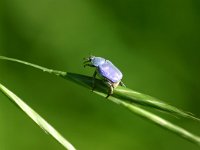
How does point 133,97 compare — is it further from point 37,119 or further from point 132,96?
point 37,119

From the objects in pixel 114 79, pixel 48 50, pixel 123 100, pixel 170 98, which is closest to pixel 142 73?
pixel 170 98

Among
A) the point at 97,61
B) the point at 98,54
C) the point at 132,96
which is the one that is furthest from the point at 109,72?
the point at 98,54

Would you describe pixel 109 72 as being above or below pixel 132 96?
above

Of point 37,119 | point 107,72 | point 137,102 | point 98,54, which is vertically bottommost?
point 37,119

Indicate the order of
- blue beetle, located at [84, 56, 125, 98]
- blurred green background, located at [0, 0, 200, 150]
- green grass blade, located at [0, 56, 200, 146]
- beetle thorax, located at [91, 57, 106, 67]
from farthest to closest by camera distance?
blurred green background, located at [0, 0, 200, 150] < beetle thorax, located at [91, 57, 106, 67] < blue beetle, located at [84, 56, 125, 98] < green grass blade, located at [0, 56, 200, 146]

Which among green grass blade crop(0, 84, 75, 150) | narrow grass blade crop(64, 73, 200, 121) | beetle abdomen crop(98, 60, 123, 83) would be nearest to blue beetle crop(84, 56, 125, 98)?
beetle abdomen crop(98, 60, 123, 83)

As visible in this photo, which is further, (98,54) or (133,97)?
(98,54)

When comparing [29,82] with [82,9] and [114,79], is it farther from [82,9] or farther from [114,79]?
[114,79]

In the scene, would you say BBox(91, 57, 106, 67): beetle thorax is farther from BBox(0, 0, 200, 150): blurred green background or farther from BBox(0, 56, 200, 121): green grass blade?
BBox(0, 0, 200, 150): blurred green background

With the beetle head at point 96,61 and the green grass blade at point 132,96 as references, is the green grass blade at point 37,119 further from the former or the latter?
the beetle head at point 96,61
